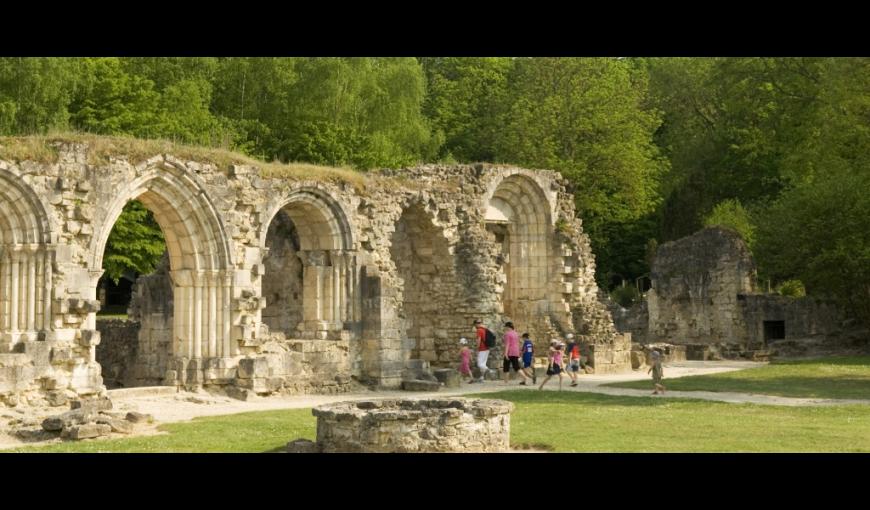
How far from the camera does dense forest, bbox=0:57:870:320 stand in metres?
30.6

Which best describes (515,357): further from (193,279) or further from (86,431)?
(86,431)

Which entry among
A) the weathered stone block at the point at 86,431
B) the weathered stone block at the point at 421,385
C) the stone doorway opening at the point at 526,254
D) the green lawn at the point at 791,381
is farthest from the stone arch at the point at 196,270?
the stone doorway opening at the point at 526,254

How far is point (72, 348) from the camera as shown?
17.8 meters

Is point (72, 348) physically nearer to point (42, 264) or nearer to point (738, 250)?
point (42, 264)

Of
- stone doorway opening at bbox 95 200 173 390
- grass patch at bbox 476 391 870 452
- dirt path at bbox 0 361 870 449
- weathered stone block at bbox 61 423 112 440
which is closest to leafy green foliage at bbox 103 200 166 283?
stone doorway opening at bbox 95 200 173 390

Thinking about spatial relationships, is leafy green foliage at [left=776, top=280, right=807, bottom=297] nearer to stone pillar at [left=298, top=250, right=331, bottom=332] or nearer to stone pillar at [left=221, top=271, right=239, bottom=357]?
stone pillar at [left=298, top=250, right=331, bottom=332]

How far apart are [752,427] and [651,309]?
20097mm

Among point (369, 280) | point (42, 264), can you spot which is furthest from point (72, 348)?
point (369, 280)

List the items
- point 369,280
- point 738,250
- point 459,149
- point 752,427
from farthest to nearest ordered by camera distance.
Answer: point 459,149
point 738,250
point 369,280
point 752,427

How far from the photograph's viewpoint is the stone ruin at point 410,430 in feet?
39.5

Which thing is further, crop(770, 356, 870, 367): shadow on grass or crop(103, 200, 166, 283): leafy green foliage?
crop(103, 200, 166, 283): leafy green foliage

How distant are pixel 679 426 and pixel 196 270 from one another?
9.11 meters

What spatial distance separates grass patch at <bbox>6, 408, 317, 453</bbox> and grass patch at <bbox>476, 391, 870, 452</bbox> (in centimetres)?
272

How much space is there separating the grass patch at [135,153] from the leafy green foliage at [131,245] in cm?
1207
